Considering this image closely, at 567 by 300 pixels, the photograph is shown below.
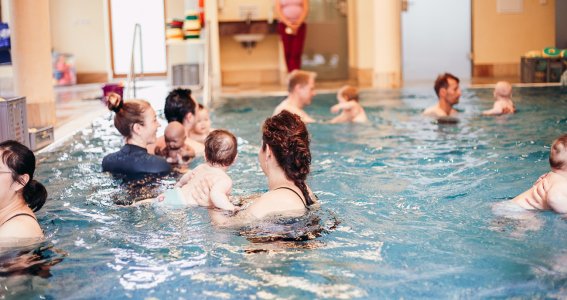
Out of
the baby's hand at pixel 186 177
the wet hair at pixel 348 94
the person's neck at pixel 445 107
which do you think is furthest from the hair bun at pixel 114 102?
the person's neck at pixel 445 107

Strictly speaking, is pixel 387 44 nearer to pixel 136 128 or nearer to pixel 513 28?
pixel 513 28

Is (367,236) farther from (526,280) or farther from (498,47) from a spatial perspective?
(498,47)

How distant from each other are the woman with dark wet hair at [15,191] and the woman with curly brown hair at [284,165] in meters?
1.13

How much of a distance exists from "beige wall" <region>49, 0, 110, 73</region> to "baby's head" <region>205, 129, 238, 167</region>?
16246 millimetres

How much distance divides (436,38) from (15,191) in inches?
558

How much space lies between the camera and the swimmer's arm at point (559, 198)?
15.3ft

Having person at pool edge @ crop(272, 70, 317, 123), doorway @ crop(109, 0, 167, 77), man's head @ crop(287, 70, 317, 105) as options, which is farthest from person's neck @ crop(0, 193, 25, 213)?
doorway @ crop(109, 0, 167, 77)

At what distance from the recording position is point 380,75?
50.0 feet

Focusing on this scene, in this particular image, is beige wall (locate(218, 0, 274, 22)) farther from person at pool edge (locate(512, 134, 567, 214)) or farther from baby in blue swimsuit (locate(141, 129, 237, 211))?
person at pool edge (locate(512, 134, 567, 214))

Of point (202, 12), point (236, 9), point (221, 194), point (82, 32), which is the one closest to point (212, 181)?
point (221, 194)

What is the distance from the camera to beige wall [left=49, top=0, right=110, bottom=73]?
2038 cm

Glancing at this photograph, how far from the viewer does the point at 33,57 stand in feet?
A: 31.4

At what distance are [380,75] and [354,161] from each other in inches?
320

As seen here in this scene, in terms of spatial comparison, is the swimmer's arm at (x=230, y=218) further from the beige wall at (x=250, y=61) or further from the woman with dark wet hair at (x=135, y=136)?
the beige wall at (x=250, y=61)
